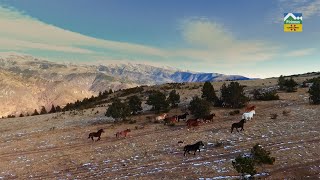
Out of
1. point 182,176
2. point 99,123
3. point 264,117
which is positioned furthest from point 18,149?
point 264,117

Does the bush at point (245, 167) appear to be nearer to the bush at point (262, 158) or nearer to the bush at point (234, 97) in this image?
the bush at point (262, 158)

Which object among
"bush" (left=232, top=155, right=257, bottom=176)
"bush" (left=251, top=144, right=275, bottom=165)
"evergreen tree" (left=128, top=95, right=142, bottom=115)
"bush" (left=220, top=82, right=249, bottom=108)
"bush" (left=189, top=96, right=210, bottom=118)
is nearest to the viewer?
"bush" (left=232, top=155, right=257, bottom=176)

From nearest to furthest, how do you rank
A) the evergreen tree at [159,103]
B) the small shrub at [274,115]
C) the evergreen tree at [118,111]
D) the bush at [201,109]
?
the small shrub at [274,115], the bush at [201,109], the evergreen tree at [118,111], the evergreen tree at [159,103]

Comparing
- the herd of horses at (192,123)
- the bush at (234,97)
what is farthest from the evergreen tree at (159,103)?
the bush at (234,97)

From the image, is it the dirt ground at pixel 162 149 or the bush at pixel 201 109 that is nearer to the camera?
the dirt ground at pixel 162 149

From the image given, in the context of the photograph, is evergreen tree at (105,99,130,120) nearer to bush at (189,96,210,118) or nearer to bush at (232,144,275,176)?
bush at (189,96,210,118)

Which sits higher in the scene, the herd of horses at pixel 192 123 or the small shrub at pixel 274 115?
the small shrub at pixel 274 115

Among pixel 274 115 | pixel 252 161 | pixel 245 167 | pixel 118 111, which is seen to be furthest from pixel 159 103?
pixel 245 167

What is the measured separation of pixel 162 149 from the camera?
2848 cm

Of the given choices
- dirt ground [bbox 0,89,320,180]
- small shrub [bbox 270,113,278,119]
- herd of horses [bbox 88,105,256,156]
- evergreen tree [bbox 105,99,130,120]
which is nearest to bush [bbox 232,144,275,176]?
dirt ground [bbox 0,89,320,180]

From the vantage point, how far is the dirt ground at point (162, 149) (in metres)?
23.2

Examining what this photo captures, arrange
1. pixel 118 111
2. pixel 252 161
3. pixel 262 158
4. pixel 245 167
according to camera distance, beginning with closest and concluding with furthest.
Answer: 1. pixel 245 167
2. pixel 252 161
3. pixel 262 158
4. pixel 118 111

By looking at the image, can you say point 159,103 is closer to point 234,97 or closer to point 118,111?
point 118,111

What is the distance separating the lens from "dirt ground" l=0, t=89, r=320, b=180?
76.2 feet
